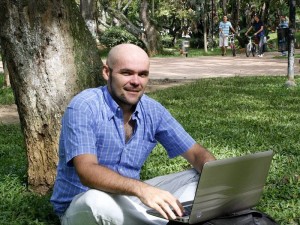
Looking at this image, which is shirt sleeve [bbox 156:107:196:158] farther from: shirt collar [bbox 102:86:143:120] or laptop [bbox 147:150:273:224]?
laptop [bbox 147:150:273:224]

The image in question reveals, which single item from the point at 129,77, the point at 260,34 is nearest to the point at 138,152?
the point at 129,77

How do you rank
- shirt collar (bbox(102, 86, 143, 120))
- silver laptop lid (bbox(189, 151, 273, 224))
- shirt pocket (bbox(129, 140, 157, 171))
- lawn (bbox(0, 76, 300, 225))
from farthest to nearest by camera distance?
lawn (bbox(0, 76, 300, 225)) → shirt pocket (bbox(129, 140, 157, 171)) → shirt collar (bbox(102, 86, 143, 120)) → silver laptop lid (bbox(189, 151, 273, 224))


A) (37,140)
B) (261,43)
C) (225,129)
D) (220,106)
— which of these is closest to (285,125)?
(225,129)

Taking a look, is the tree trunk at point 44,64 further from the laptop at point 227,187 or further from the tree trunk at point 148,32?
the tree trunk at point 148,32

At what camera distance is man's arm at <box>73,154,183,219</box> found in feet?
8.41

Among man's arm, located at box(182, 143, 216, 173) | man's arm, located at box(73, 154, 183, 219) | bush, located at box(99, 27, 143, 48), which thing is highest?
man's arm, located at box(73, 154, 183, 219)

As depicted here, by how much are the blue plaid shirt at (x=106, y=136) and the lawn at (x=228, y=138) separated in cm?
82

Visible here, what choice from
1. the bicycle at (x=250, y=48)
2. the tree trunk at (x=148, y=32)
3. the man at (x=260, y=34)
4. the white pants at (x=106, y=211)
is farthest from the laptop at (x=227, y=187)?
the tree trunk at (x=148, y=32)

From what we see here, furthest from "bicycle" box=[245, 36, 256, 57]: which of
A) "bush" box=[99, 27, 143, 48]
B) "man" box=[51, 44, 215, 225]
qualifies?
"man" box=[51, 44, 215, 225]

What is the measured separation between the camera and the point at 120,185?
9.07 feet

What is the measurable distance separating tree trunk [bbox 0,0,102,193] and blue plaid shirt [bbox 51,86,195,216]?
44.6 inches

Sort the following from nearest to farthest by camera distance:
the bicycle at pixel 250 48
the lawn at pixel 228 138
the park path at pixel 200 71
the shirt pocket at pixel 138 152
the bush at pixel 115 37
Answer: the shirt pocket at pixel 138 152 < the lawn at pixel 228 138 < the park path at pixel 200 71 < the bicycle at pixel 250 48 < the bush at pixel 115 37

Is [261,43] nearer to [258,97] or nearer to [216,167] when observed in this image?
[258,97]

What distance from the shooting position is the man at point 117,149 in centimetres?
282
